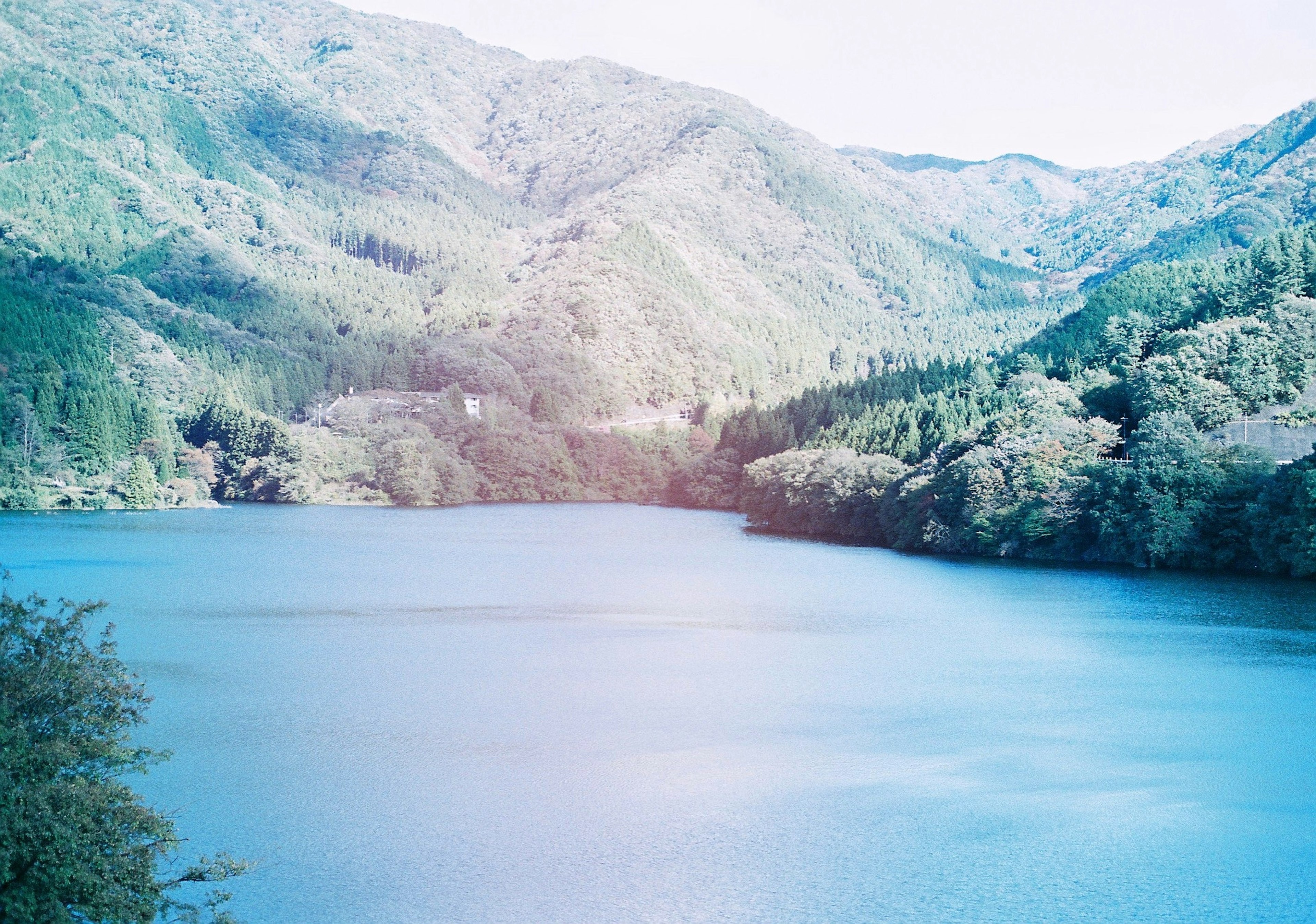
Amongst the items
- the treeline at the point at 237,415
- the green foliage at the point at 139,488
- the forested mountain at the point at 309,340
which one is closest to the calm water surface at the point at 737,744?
the green foliage at the point at 139,488

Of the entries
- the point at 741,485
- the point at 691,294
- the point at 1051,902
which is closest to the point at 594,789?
the point at 1051,902

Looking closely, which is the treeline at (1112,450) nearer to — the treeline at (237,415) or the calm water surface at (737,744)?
the calm water surface at (737,744)

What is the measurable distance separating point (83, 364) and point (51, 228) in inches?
2039

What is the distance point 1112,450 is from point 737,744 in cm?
4437

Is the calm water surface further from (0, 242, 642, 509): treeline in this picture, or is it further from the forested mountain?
the forested mountain

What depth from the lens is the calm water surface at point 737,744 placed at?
19.6 meters

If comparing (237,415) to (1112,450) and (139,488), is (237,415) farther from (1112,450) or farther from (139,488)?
(1112,450)

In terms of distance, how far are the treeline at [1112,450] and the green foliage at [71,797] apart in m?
45.0

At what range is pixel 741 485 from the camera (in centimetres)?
11331

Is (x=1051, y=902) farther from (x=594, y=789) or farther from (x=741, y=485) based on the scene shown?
(x=741, y=485)

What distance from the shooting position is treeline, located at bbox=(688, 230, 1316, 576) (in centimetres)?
5588

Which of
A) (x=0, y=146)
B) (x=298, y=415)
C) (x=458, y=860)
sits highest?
(x=0, y=146)

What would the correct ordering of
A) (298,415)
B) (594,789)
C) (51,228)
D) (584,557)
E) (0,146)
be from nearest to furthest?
(594,789)
(584,557)
(298,415)
(51,228)
(0,146)

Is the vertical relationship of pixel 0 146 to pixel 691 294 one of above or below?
above
